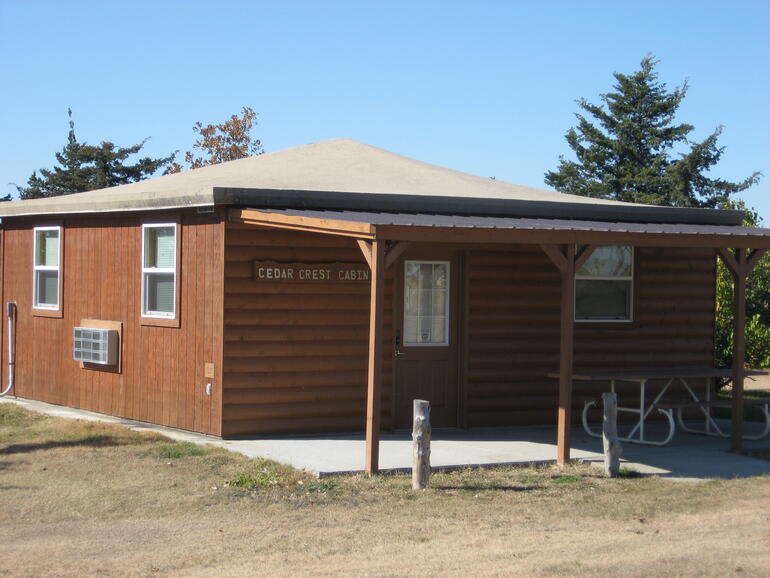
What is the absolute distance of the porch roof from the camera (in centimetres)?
931

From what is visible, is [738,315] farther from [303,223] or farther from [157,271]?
[157,271]

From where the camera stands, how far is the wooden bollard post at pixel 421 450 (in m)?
9.00

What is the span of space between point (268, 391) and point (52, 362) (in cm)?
429

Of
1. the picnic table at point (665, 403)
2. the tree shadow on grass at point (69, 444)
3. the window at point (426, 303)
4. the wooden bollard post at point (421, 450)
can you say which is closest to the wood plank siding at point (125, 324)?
the tree shadow on grass at point (69, 444)

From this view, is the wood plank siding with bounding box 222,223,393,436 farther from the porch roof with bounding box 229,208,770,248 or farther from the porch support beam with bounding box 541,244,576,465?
the porch support beam with bounding box 541,244,576,465

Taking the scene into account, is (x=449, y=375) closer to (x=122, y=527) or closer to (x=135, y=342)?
(x=135, y=342)

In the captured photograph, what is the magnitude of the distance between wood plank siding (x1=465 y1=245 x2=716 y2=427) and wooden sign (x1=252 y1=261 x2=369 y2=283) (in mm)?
1472

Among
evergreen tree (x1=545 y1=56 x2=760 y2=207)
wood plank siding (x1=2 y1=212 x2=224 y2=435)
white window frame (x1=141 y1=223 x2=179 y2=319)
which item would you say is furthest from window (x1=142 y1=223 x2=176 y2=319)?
evergreen tree (x1=545 y1=56 x2=760 y2=207)

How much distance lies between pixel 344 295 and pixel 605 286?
365cm

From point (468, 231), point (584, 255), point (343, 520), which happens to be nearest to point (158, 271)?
point (468, 231)

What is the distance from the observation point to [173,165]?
42344 millimetres

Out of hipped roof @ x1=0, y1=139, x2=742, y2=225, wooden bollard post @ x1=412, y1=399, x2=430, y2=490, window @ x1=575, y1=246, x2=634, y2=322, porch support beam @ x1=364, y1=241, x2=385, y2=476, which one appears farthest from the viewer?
window @ x1=575, y1=246, x2=634, y2=322

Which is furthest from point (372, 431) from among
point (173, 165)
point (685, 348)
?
point (173, 165)

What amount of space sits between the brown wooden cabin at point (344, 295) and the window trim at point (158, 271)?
0.03 meters
